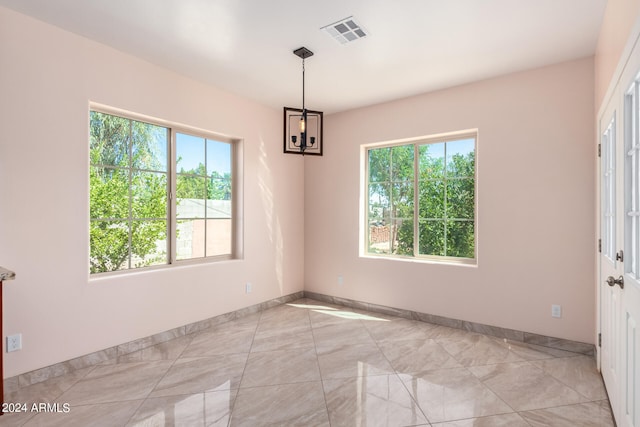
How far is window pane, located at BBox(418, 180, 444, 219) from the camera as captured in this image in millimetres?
4076

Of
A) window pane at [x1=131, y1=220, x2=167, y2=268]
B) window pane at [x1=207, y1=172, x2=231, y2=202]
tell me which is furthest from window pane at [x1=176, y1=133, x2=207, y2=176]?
window pane at [x1=131, y1=220, x2=167, y2=268]

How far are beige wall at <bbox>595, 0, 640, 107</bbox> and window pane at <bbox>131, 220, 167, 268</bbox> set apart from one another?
3885 millimetres

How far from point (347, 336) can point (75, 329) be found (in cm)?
248

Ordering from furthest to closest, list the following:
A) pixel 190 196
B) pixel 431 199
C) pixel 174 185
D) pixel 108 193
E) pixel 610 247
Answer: pixel 431 199 → pixel 190 196 → pixel 174 185 → pixel 108 193 → pixel 610 247

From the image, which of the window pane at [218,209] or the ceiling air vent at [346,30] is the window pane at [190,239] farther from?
the ceiling air vent at [346,30]

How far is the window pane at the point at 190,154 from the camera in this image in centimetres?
375

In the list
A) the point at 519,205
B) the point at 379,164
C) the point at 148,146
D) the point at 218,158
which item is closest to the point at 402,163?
the point at 379,164

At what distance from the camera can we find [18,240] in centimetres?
247

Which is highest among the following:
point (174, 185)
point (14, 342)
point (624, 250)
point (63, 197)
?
point (174, 185)

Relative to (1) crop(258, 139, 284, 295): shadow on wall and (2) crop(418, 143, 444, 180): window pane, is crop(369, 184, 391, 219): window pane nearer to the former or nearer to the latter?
(2) crop(418, 143, 444, 180): window pane

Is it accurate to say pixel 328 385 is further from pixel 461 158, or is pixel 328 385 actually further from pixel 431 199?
pixel 461 158

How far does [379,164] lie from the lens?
4641mm

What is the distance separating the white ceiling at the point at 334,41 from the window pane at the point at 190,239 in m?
1.64

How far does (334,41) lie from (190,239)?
262cm
